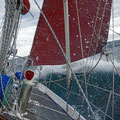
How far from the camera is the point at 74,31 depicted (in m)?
2.63

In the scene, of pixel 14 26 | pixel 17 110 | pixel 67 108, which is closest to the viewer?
pixel 17 110

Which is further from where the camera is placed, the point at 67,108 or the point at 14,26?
the point at 67,108

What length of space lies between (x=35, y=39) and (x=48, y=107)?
59.6 inches

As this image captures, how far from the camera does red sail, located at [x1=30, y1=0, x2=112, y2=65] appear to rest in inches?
103

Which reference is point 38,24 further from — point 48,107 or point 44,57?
point 48,107

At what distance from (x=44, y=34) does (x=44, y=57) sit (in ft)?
1.56

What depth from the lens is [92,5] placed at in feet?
8.70

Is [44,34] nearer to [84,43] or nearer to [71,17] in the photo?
[71,17]

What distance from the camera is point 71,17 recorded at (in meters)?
2.61

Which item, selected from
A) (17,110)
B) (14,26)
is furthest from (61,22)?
(17,110)

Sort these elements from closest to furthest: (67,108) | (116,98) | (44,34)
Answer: (67,108)
(44,34)
(116,98)

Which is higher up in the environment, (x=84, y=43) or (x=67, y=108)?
(x=84, y=43)

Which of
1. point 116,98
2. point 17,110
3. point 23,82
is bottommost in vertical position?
point 116,98

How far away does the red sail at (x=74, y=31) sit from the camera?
262 centimetres
